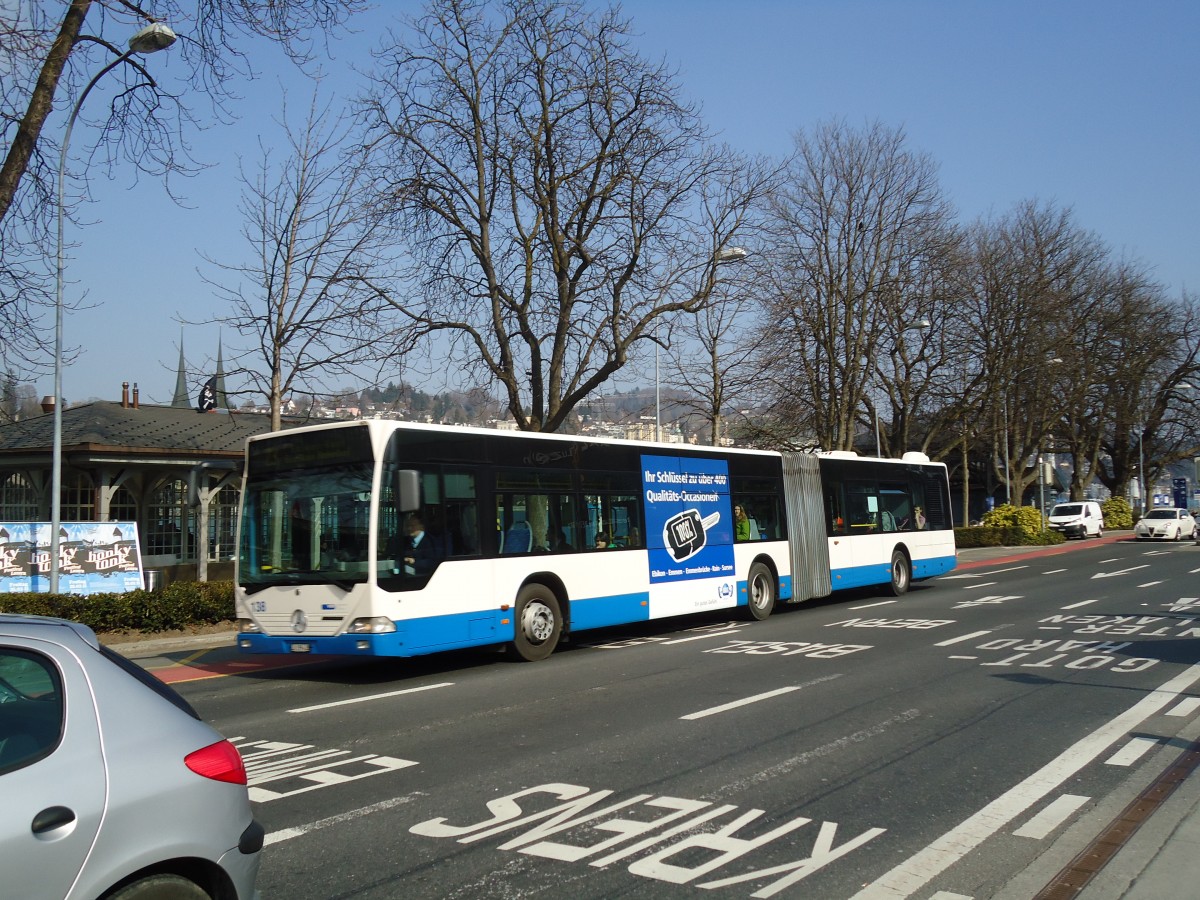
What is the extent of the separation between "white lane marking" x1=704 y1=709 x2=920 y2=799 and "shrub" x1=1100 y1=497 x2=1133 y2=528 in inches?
2410

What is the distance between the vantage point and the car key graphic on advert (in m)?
16.3

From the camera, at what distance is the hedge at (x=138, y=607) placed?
15.6 meters

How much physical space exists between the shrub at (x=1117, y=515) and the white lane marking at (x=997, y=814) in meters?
59.9

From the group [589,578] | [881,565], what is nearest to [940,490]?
[881,565]

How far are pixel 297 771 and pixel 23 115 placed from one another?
9798 millimetres

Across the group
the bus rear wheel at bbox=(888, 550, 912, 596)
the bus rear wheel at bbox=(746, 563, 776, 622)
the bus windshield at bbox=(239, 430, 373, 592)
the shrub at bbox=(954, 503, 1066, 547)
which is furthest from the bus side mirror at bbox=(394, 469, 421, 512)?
the shrub at bbox=(954, 503, 1066, 547)

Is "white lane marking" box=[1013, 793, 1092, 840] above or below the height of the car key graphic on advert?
below

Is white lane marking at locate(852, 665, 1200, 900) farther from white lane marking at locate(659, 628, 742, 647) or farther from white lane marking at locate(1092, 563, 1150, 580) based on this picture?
white lane marking at locate(1092, 563, 1150, 580)

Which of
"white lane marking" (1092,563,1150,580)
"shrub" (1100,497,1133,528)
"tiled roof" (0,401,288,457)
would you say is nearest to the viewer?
"tiled roof" (0,401,288,457)

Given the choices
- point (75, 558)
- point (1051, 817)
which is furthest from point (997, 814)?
point (75, 558)

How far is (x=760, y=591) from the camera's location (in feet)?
61.2

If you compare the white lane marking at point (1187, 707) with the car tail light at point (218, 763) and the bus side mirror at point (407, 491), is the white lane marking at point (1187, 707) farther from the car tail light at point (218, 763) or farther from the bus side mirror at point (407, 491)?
the car tail light at point (218, 763)

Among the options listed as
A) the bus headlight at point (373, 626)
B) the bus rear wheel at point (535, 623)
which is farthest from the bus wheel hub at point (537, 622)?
the bus headlight at point (373, 626)

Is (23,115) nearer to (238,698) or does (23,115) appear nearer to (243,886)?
(238,698)
